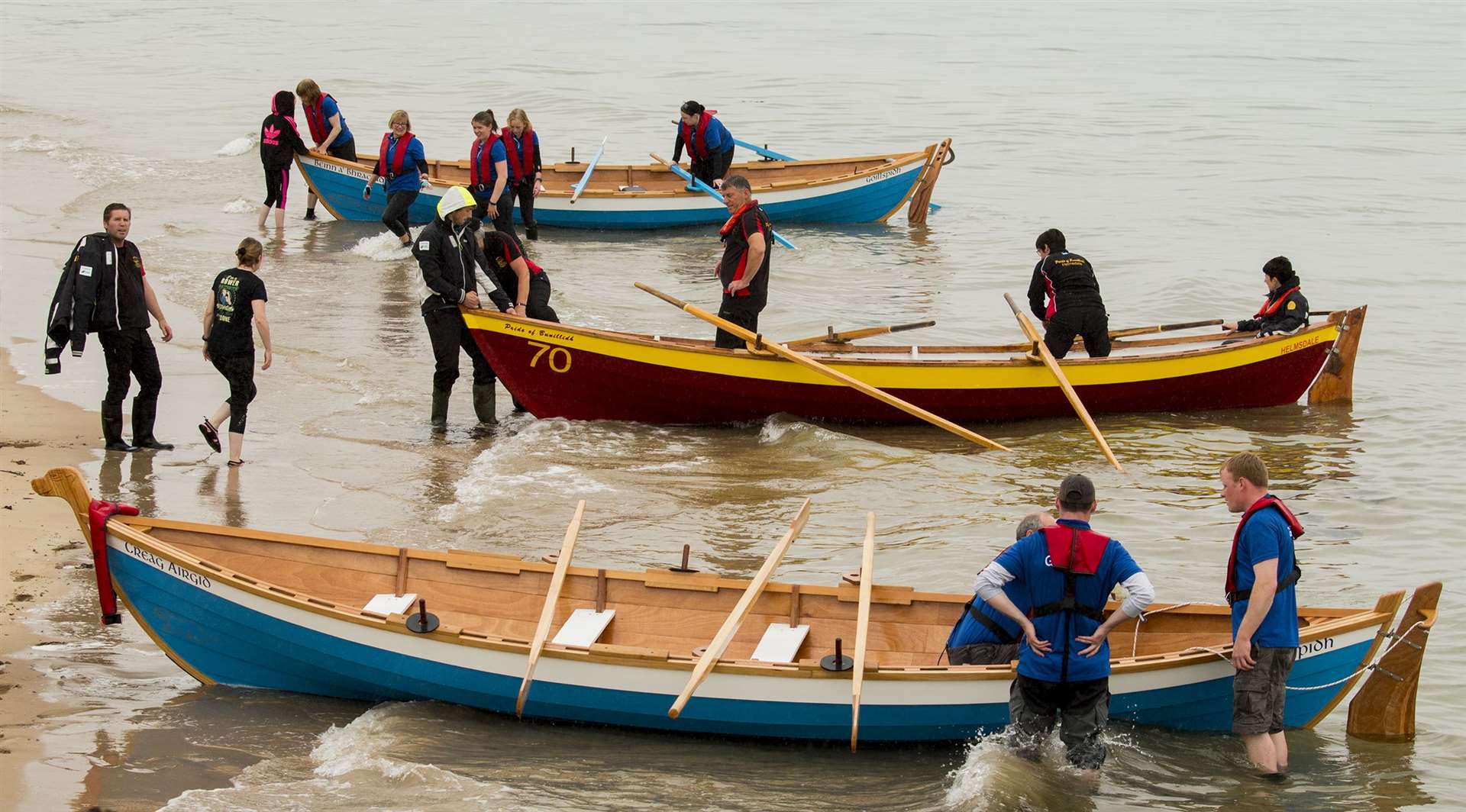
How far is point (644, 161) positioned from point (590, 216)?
7424mm

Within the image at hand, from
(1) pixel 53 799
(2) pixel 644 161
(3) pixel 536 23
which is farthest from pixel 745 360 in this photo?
(3) pixel 536 23

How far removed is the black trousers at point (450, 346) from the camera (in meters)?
11.1

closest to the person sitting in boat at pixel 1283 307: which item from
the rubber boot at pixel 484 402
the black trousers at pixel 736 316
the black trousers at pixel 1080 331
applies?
the black trousers at pixel 1080 331

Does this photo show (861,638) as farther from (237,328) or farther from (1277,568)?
(237,328)

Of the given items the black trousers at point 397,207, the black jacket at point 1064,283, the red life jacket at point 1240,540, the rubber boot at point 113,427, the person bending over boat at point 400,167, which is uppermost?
the person bending over boat at point 400,167

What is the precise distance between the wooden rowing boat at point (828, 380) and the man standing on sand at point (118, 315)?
2345 mm

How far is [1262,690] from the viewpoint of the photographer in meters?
6.35

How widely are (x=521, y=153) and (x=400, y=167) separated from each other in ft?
4.74

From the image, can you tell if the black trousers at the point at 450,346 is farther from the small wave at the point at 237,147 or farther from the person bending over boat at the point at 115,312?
the small wave at the point at 237,147

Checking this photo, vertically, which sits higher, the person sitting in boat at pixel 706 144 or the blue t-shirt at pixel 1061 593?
the person sitting in boat at pixel 706 144

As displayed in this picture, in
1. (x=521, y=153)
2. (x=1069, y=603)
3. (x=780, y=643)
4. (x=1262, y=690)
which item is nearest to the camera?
(x=1069, y=603)

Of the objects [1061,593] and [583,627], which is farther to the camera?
[583,627]

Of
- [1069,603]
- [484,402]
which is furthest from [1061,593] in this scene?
[484,402]

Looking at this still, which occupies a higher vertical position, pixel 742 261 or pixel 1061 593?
pixel 742 261
